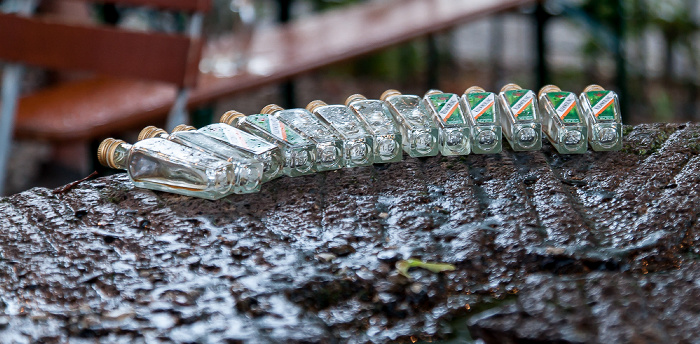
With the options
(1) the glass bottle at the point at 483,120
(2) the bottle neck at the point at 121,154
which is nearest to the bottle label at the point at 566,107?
(1) the glass bottle at the point at 483,120

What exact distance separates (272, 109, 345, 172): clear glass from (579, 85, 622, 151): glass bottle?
44cm

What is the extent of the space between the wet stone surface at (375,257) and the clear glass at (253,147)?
0.03 metres

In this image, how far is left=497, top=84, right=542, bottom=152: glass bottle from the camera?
51.2 inches

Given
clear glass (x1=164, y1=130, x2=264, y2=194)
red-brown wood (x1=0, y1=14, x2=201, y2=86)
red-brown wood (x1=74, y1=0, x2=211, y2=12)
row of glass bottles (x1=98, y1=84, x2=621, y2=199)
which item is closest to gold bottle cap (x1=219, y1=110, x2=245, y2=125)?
row of glass bottles (x1=98, y1=84, x2=621, y2=199)

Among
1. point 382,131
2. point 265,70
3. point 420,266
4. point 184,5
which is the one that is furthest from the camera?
point 265,70

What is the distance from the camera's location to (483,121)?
4.22ft

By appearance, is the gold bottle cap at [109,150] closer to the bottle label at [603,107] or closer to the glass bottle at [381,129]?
the glass bottle at [381,129]

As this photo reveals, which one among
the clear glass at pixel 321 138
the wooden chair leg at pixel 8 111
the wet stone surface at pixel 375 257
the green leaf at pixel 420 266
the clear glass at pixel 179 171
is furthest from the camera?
the wooden chair leg at pixel 8 111

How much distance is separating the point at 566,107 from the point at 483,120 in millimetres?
146

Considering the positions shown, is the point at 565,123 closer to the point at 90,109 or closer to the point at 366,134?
the point at 366,134

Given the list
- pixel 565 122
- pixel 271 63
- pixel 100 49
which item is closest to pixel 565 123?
pixel 565 122

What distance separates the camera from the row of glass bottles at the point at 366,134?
3.88 feet

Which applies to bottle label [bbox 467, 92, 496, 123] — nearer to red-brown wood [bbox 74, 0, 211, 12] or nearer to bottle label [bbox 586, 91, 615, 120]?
bottle label [bbox 586, 91, 615, 120]

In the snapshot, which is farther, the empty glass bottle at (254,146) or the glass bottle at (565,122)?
the glass bottle at (565,122)
